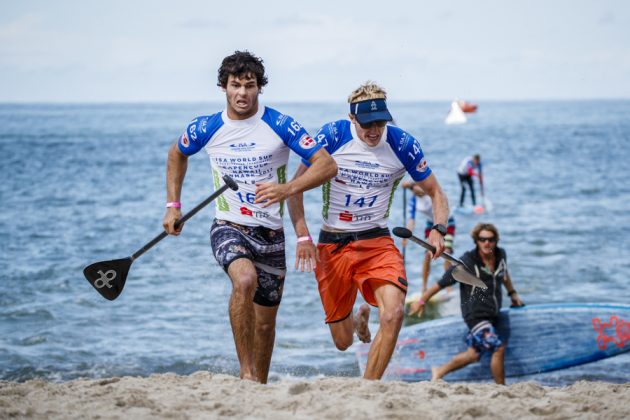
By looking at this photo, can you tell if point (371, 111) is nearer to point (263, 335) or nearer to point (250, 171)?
point (250, 171)

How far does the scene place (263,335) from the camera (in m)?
7.46

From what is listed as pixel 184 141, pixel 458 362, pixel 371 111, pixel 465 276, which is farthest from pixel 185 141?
pixel 458 362

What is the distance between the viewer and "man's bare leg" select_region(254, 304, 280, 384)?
7387 millimetres

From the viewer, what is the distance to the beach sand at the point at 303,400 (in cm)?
587

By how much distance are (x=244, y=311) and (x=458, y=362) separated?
14.1 ft

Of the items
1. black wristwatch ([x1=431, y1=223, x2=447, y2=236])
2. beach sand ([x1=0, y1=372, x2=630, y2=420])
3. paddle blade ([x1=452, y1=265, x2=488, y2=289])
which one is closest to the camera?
beach sand ([x1=0, y1=372, x2=630, y2=420])

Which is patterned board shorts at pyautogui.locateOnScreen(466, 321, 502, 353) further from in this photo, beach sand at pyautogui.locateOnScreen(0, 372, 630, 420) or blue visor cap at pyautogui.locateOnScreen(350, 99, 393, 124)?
blue visor cap at pyautogui.locateOnScreen(350, 99, 393, 124)

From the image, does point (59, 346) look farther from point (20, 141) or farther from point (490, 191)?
point (20, 141)

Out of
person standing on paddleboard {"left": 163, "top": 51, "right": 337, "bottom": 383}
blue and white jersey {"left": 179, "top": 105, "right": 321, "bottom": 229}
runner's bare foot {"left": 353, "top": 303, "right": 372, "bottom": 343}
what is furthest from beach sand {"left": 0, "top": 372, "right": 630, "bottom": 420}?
runner's bare foot {"left": 353, "top": 303, "right": 372, "bottom": 343}

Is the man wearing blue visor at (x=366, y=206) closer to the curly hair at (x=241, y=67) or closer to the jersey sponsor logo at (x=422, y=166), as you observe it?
the jersey sponsor logo at (x=422, y=166)

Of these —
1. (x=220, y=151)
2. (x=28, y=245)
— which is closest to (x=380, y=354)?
(x=220, y=151)

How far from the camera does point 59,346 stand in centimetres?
1260

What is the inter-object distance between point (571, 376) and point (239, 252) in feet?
18.1

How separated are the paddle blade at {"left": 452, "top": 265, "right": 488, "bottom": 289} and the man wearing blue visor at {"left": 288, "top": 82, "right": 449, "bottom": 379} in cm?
82
